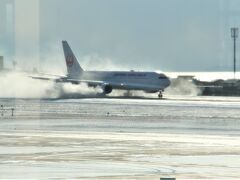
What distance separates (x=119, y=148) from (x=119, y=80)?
6864 cm

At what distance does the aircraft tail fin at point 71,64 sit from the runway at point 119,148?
58.9 m

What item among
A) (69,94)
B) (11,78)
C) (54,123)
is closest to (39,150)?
(54,123)

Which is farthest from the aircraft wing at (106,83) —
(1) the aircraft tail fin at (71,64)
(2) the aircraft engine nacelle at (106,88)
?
(1) the aircraft tail fin at (71,64)

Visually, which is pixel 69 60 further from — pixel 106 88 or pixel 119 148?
pixel 119 148

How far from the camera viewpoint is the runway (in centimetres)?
1917

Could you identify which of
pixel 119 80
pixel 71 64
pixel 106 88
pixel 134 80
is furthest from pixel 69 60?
pixel 134 80

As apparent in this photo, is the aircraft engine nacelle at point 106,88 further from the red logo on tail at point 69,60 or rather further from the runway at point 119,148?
the runway at point 119,148

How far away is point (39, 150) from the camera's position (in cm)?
2530

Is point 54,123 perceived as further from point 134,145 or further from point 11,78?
point 11,78

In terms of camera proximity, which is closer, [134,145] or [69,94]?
[134,145]

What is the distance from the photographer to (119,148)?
2611cm

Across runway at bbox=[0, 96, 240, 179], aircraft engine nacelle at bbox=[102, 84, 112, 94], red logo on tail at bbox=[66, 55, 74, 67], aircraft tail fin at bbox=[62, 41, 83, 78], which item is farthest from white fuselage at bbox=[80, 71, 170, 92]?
runway at bbox=[0, 96, 240, 179]

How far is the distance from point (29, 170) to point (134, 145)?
8.23m

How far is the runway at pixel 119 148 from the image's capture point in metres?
19.2
